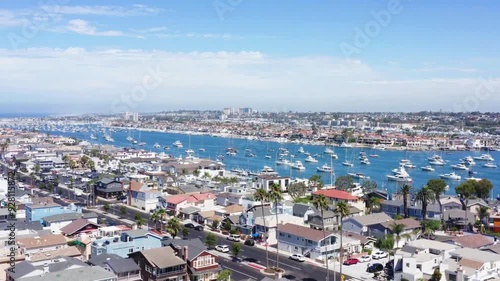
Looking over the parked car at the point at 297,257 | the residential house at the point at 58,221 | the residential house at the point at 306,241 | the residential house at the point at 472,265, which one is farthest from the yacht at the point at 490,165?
the residential house at the point at 58,221

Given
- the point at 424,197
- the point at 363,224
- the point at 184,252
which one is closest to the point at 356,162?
the point at 424,197

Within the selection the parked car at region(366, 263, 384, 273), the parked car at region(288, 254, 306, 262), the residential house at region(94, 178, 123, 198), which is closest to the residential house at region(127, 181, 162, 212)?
the residential house at region(94, 178, 123, 198)

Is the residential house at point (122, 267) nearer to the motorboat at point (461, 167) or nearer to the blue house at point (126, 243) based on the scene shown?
the blue house at point (126, 243)

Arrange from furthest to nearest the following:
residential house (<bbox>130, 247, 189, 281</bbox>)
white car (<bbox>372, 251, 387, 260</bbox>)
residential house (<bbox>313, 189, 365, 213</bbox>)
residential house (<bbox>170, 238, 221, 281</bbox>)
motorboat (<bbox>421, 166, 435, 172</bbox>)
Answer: motorboat (<bbox>421, 166, 435, 172</bbox>) < residential house (<bbox>313, 189, 365, 213</bbox>) < white car (<bbox>372, 251, 387, 260</bbox>) < residential house (<bbox>170, 238, 221, 281</bbox>) < residential house (<bbox>130, 247, 189, 281</bbox>)

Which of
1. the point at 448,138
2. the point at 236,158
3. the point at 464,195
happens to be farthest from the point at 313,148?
the point at 464,195

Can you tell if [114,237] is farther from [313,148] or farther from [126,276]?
[313,148]

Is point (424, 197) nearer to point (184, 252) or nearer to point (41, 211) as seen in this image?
point (184, 252)

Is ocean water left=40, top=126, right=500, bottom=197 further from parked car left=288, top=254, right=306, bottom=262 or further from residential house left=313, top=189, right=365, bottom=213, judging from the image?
parked car left=288, top=254, right=306, bottom=262
